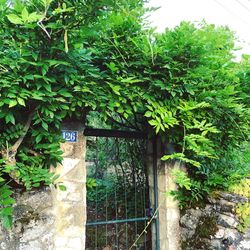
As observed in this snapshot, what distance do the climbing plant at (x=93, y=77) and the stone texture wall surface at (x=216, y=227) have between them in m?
0.48

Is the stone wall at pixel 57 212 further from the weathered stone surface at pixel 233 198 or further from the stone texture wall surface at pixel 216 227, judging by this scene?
the weathered stone surface at pixel 233 198

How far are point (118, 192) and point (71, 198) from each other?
759mm

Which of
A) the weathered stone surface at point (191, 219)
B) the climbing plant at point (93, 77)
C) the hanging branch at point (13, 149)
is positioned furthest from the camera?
the weathered stone surface at point (191, 219)

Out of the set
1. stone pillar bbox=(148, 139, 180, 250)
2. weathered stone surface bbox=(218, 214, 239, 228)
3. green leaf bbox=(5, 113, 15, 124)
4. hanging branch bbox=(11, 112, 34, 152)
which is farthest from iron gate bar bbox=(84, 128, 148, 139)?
weathered stone surface bbox=(218, 214, 239, 228)

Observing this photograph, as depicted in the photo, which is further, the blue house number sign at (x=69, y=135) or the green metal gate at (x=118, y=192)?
the green metal gate at (x=118, y=192)

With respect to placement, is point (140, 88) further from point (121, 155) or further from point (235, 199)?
point (235, 199)

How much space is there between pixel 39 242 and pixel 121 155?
1.13 meters

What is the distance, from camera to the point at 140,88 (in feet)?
6.57

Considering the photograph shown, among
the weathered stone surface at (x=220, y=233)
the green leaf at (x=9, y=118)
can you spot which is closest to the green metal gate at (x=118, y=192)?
the weathered stone surface at (x=220, y=233)

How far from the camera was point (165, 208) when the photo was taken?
2.47 meters

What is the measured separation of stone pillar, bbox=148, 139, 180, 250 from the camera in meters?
2.46

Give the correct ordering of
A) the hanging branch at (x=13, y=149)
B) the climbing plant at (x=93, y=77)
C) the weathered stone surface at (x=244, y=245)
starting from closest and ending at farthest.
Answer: the climbing plant at (x=93, y=77), the hanging branch at (x=13, y=149), the weathered stone surface at (x=244, y=245)

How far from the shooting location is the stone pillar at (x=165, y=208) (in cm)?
246

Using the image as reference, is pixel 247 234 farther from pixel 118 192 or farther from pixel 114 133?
pixel 114 133
